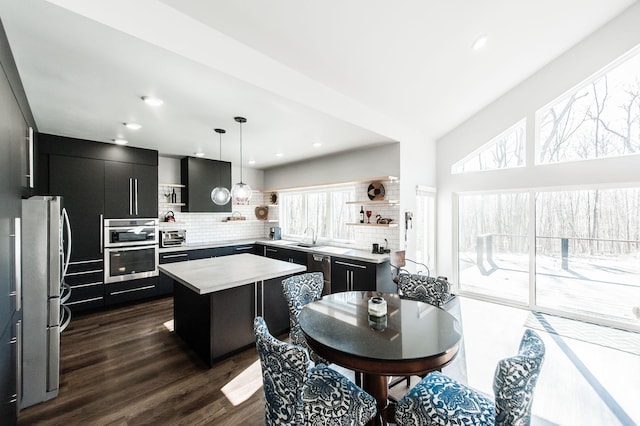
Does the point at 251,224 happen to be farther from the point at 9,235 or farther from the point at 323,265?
the point at 9,235

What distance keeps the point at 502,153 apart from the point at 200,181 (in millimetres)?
5470

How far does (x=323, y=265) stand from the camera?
14.3ft

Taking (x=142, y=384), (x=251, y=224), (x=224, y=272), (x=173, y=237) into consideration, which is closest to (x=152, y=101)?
(x=224, y=272)

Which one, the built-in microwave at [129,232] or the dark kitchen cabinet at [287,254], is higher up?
the built-in microwave at [129,232]

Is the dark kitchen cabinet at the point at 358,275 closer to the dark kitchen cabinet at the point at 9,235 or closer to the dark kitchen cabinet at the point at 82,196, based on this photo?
the dark kitchen cabinet at the point at 9,235

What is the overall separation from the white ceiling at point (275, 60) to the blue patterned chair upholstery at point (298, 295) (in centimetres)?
172

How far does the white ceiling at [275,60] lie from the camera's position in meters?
1.72

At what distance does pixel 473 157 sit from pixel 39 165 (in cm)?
664

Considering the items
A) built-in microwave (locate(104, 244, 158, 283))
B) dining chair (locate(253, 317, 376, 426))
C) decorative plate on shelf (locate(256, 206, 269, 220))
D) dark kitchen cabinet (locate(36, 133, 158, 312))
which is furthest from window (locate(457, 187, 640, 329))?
dark kitchen cabinet (locate(36, 133, 158, 312))

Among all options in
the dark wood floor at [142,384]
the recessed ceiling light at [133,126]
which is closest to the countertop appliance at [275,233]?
the dark wood floor at [142,384]

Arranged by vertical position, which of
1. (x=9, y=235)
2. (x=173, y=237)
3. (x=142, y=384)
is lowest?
(x=142, y=384)

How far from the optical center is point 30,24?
1.53m

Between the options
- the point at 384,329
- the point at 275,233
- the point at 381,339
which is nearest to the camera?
the point at 381,339

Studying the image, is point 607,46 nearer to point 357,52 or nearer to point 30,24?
point 357,52
